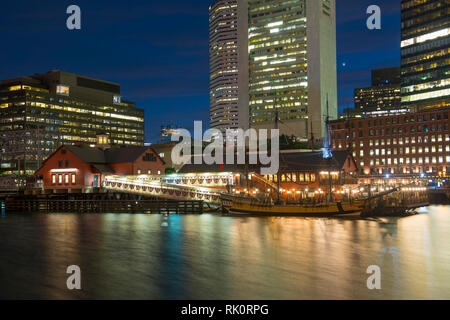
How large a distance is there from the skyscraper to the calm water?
141677 millimetres

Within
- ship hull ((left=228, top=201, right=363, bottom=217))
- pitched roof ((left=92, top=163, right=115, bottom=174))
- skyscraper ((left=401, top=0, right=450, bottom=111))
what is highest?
skyscraper ((left=401, top=0, right=450, bottom=111))

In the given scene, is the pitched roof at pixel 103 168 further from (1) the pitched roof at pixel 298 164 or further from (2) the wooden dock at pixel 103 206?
(1) the pitched roof at pixel 298 164

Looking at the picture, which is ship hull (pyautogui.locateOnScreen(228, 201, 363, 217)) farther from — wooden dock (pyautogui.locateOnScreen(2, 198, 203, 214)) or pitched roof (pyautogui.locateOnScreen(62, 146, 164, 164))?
pitched roof (pyautogui.locateOnScreen(62, 146, 164, 164))

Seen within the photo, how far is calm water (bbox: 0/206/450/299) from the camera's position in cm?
2080

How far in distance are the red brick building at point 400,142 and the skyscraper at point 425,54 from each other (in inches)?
717

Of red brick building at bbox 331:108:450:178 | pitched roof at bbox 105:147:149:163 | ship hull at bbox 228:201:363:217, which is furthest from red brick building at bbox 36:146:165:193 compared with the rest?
red brick building at bbox 331:108:450:178

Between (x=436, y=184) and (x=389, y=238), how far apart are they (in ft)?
310

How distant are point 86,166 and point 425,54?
146m

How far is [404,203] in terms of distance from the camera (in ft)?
211

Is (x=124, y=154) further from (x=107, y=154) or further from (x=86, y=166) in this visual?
(x=86, y=166)

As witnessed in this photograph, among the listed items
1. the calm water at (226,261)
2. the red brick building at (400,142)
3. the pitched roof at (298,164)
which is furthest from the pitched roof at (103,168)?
the red brick building at (400,142)

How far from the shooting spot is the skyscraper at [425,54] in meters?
172

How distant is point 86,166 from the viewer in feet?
269
